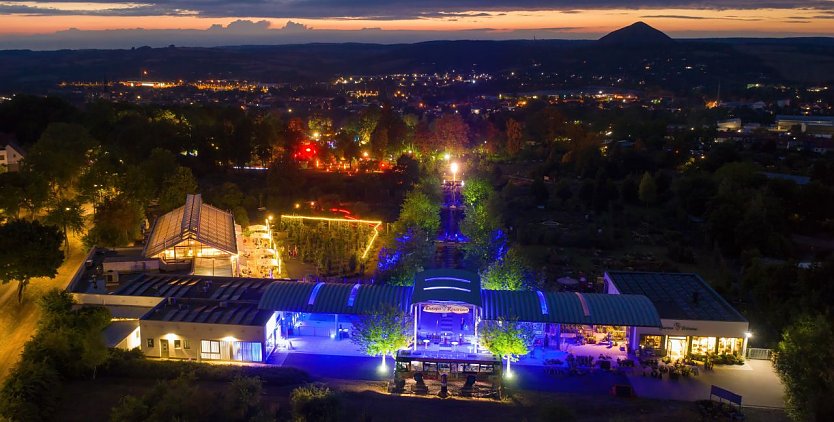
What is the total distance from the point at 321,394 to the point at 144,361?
5.55 metres

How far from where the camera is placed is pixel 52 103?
47.2 meters

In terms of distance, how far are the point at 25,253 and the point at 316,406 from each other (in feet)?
40.4

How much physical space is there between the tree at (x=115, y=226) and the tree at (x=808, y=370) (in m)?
23.1

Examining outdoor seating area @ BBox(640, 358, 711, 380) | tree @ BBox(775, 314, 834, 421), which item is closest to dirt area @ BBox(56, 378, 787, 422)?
tree @ BBox(775, 314, 834, 421)

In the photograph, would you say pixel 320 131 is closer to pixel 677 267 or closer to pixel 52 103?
pixel 52 103

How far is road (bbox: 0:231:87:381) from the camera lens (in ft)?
56.7

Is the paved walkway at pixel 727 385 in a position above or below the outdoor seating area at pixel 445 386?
below

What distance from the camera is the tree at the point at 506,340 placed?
1619 cm

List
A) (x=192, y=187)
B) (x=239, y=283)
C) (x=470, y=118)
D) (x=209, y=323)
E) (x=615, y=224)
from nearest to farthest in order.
A: (x=209, y=323) → (x=239, y=283) → (x=192, y=187) → (x=615, y=224) → (x=470, y=118)

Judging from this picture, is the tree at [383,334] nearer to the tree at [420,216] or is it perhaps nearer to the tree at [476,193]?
the tree at [420,216]

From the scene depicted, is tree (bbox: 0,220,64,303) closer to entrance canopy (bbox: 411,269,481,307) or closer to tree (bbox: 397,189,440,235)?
entrance canopy (bbox: 411,269,481,307)

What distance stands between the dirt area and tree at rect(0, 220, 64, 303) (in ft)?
Result: 21.0

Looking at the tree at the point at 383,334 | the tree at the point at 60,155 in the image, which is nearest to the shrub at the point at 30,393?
the tree at the point at 383,334

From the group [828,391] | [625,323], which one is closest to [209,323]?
[625,323]
